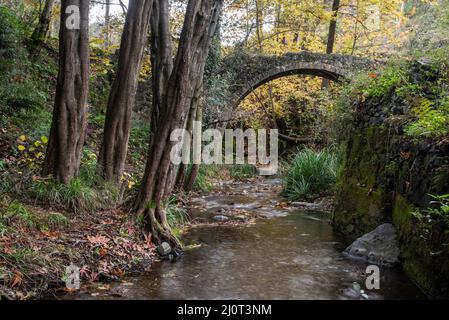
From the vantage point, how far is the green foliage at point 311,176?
1064 centimetres

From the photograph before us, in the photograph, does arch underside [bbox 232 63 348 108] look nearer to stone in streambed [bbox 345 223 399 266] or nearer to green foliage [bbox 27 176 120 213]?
green foliage [bbox 27 176 120 213]

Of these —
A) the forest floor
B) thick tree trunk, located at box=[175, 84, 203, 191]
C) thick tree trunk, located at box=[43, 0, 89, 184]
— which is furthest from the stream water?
thick tree trunk, located at box=[43, 0, 89, 184]

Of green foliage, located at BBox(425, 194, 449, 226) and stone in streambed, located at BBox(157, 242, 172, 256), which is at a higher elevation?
green foliage, located at BBox(425, 194, 449, 226)

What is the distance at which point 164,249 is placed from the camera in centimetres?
549

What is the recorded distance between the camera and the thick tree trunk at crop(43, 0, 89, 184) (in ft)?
20.2

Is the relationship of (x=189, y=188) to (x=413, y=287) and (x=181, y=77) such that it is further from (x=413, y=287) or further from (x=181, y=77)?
(x=413, y=287)

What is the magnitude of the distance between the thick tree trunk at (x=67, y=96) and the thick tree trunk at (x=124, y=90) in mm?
843

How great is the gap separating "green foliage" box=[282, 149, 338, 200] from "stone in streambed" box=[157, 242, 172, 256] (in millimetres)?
5606

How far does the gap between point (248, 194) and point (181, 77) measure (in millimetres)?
→ 6491

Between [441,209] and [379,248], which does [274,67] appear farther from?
[441,209]

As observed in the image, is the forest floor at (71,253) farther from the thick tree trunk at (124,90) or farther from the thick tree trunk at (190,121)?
the thick tree trunk at (190,121)

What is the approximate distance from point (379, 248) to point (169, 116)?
10.4ft

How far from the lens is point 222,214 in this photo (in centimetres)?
870

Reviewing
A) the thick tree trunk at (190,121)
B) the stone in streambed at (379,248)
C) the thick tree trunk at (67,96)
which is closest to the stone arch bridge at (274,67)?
the thick tree trunk at (190,121)
